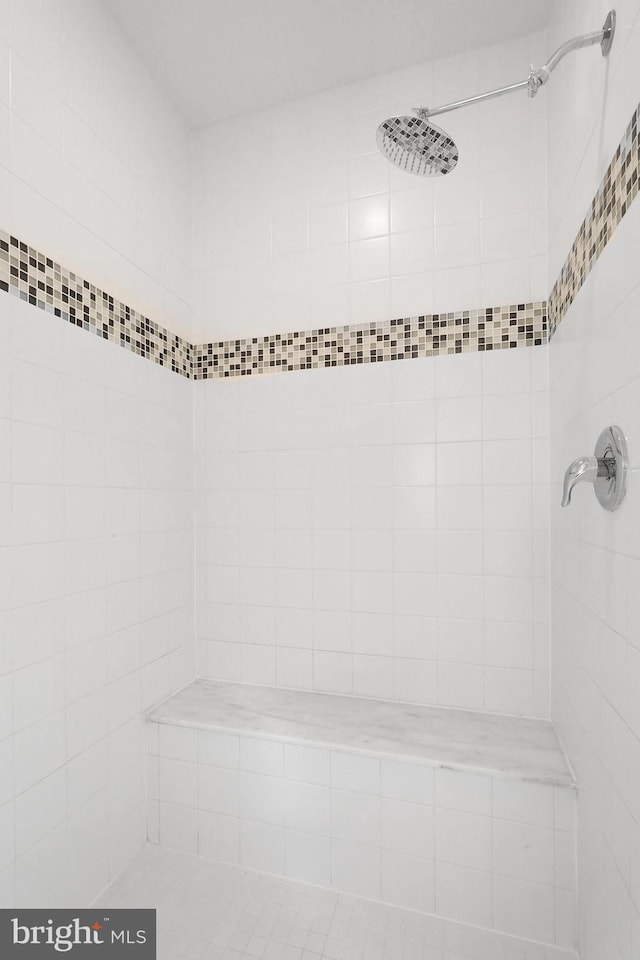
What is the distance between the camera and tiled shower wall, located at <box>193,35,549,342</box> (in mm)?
2014

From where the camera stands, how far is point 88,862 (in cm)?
168

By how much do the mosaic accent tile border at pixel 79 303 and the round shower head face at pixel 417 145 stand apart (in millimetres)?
1048

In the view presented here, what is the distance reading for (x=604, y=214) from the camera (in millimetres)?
1213

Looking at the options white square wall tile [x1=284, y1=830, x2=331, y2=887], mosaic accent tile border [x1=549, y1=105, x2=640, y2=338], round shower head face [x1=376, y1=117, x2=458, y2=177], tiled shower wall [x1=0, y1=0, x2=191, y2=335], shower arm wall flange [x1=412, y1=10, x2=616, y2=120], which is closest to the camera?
mosaic accent tile border [x1=549, y1=105, x2=640, y2=338]

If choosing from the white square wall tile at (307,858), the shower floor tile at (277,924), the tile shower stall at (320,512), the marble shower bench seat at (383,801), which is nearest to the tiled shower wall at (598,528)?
the tile shower stall at (320,512)

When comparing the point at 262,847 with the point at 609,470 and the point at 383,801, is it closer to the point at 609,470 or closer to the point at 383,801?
the point at 383,801

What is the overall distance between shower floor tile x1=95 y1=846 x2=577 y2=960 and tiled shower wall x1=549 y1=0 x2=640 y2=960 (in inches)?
14.5

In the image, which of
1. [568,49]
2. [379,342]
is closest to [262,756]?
[379,342]

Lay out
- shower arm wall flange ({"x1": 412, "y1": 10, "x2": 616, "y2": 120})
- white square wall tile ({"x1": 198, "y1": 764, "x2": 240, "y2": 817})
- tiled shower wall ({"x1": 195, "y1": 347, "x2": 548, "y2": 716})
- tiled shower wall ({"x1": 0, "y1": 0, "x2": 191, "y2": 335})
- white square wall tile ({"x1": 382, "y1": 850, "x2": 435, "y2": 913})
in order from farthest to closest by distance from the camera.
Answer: tiled shower wall ({"x1": 195, "y1": 347, "x2": 548, "y2": 716}), white square wall tile ({"x1": 198, "y1": 764, "x2": 240, "y2": 817}), white square wall tile ({"x1": 382, "y1": 850, "x2": 435, "y2": 913}), tiled shower wall ({"x1": 0, "y1": 0, "x2": 191, "y2": 335}), shower arm wall flange ({"x1": 412, "y1": 10, "x2": 616, "y2": 120})

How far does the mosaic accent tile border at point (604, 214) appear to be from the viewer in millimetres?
1013

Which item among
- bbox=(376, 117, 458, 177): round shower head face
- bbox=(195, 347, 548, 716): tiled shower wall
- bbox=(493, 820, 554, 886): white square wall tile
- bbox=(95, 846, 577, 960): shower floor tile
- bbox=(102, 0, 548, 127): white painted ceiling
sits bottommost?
bbox=(95, 846, 577, 960): shower floor tile

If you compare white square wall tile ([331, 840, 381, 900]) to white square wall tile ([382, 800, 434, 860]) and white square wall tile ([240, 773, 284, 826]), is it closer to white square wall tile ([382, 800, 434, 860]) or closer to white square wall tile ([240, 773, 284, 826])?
white square wall tile ([382, 800, 434, 860])

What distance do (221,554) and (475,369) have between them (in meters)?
1.34

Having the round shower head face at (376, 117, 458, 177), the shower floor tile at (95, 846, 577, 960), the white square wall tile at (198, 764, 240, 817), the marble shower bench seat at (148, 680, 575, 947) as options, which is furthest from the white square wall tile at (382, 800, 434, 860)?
the round shower head face at (376, 117, 458, 177)
